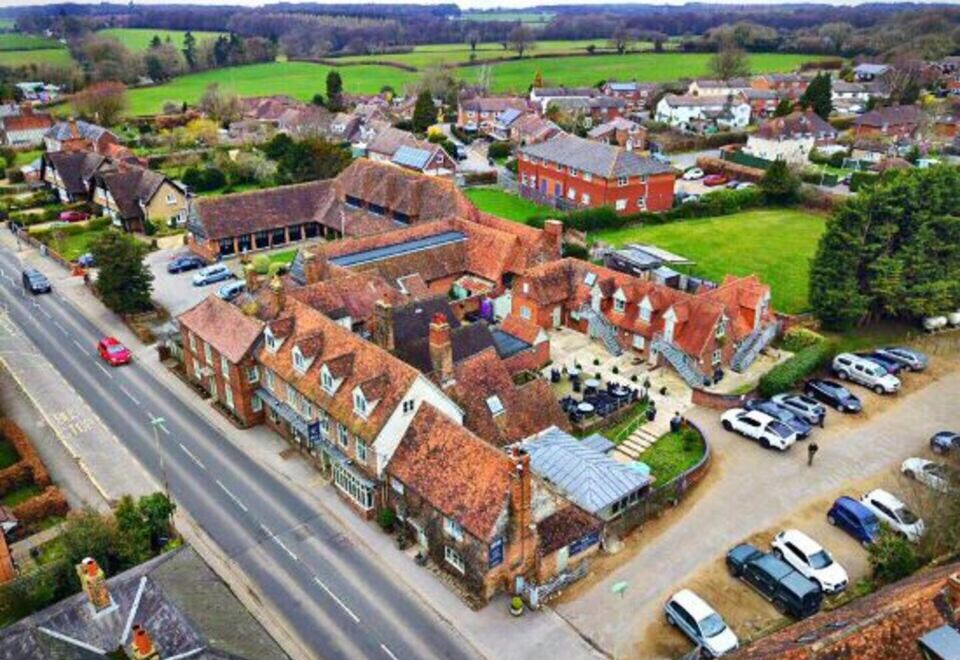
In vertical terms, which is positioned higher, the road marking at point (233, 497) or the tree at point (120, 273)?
the tree at point (120, 273)

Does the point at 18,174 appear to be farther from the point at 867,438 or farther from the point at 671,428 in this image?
the point at 867,438

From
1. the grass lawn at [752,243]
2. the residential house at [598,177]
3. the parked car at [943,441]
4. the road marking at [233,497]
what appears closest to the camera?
the road marking at [233,497]

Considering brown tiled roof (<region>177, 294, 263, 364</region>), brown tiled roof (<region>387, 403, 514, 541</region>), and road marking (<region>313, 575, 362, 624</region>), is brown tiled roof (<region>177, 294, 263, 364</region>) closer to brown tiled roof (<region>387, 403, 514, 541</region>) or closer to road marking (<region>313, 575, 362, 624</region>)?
brown tiled roof (<region>387, 403, 514, 541</region>)

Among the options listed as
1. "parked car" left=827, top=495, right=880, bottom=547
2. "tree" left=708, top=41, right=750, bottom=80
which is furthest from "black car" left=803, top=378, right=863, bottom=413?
"tree" left=708, top=41, right=750, bottom=80

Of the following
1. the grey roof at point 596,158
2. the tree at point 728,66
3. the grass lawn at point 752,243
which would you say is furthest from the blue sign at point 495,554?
the tree at point 728,66

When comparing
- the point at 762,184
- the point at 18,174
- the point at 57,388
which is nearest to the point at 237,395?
the point at 57,388

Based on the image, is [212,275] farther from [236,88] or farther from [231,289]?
[236,88]

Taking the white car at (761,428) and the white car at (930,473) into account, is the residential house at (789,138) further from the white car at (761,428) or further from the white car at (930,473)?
the white car at (930,473)
